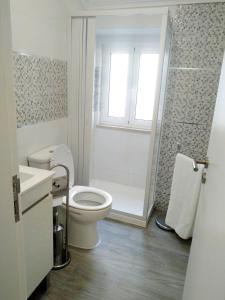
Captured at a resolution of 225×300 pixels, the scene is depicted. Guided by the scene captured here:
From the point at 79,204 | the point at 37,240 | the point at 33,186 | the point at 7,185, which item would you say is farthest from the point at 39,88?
the point at 7,185

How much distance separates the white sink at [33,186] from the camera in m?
1.34

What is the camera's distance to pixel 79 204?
2.10 metres

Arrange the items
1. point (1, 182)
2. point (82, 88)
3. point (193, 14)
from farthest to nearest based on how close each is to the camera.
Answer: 1. point (82, 88)
2. point (193, 14)
3. point (1, 182)

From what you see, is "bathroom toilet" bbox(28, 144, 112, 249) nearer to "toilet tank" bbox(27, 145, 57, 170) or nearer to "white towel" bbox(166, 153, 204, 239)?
"toilet tank" bbox(27, 145, 57, 170)

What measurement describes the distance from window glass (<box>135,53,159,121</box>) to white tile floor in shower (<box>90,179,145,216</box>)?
96 centimetres

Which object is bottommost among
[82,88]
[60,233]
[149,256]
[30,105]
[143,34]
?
[149,256]

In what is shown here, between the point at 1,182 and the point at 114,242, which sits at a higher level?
the point at 1,182

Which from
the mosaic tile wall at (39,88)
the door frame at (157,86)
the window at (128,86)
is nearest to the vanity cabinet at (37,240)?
the mosaic tile wall at (39,88)

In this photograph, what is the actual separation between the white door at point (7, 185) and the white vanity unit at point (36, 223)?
39 cm

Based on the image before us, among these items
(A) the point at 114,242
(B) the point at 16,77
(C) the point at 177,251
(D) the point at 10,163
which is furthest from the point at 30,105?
(C) the point at 177,251

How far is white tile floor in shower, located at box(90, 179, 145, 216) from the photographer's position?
2.64m

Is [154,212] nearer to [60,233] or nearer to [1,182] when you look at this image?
[60,233]

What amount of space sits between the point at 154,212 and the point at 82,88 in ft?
5.18

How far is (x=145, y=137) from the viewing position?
305cm
